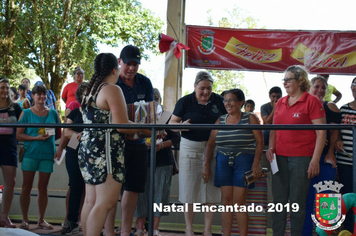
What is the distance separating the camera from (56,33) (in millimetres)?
16531

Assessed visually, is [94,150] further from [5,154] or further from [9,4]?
[9,4]

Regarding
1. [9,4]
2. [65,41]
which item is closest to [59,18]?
[65,41]

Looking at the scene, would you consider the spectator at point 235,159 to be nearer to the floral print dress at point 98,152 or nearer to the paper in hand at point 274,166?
the paper in hand at point 274,166

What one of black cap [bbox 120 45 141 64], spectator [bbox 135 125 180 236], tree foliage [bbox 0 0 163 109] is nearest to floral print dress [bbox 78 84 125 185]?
black cap [bbox 120 45 141 64]

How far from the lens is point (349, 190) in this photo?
3.98 meters

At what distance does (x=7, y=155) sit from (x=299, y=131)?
3.11 m

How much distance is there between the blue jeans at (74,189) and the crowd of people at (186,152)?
0.04 ft

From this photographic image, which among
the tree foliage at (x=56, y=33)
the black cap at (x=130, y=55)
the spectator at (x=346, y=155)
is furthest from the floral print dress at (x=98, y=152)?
the tree foliage at (x=56, y=33)

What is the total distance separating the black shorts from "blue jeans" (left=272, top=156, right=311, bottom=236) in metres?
1.19

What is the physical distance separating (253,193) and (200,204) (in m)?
0.57

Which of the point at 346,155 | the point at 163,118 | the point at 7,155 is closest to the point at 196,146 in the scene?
the point at 163,118

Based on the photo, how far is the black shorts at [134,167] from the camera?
11.4ft

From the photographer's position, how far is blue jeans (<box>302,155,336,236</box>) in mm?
3746

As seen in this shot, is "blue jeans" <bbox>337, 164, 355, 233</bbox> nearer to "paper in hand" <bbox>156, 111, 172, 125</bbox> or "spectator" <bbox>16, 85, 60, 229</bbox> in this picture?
"paper in hand" <bbox>156, 111, 172, 125</bbox>
